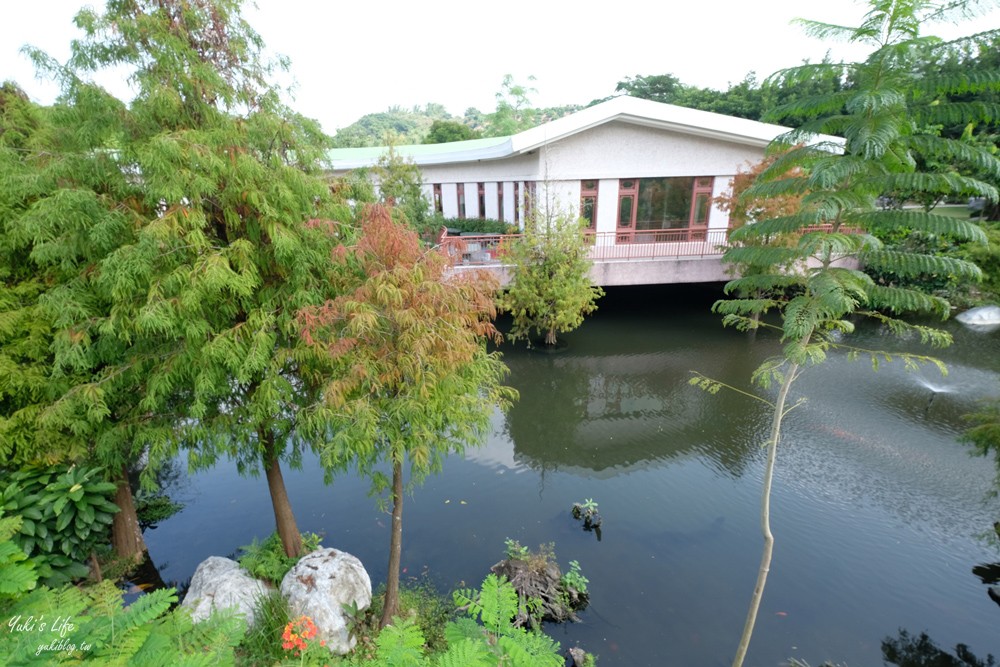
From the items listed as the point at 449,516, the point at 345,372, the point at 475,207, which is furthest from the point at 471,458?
the point at 475,207

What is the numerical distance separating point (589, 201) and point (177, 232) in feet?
49.2

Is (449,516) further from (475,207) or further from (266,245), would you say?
(475,207)

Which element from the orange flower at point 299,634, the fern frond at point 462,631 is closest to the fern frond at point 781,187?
the fern frond at point 462,631

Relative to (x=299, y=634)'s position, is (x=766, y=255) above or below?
above

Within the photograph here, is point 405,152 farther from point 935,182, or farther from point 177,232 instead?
point 935,182

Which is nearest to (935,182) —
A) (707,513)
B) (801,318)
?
(801,318)

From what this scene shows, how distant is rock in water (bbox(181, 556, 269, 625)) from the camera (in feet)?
19.7

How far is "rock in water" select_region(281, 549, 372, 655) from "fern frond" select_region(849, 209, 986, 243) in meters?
7.45

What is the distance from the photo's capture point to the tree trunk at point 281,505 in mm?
6486

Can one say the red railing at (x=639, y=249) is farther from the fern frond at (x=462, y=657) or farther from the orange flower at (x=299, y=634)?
the fern frond at (x=462, y=657)

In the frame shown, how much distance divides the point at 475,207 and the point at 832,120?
60.7 ft

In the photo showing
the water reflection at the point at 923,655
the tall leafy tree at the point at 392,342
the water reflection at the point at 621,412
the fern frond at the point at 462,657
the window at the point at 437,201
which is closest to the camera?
the fern frond at the point at 462,657

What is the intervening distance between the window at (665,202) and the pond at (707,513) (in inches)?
275

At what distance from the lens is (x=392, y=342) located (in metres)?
5.04
